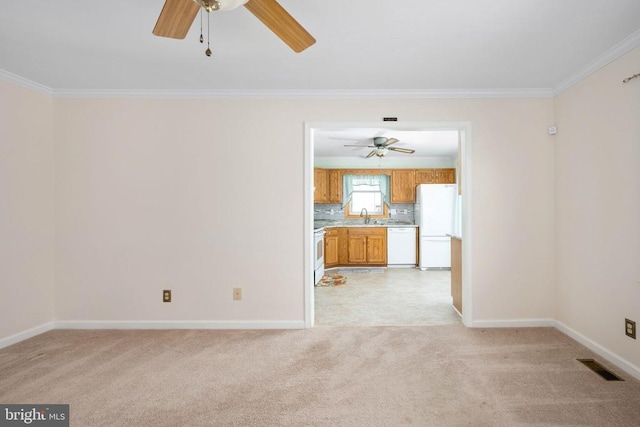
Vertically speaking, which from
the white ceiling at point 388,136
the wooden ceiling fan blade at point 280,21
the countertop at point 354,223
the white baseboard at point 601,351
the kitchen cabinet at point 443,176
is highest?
the white ceiling at point 388,136

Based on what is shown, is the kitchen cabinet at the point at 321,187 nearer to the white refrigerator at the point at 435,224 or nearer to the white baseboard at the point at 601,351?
the white refrigerator at the point at 435,224

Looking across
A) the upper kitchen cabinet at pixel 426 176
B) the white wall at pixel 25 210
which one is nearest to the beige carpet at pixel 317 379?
the white wall at pixel 25 210

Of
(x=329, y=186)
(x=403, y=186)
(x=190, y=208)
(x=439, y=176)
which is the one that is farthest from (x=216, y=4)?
(x=439, y=176)

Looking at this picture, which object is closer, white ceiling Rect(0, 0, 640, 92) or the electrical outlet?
white ceiling Rect(0, 0, 640, 92)

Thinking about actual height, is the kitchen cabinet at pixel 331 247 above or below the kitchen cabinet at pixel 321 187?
below

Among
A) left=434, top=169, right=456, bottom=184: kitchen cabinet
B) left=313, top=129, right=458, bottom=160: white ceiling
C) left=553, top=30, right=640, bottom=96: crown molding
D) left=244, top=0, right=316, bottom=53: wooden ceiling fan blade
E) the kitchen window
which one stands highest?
left=313, top=129, right=458, bottom=160: white ceiling

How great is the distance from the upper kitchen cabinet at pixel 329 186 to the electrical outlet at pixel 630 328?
201 inches

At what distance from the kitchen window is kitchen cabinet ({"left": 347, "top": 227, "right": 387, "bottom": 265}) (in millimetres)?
687

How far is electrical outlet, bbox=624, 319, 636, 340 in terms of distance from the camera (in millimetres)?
2230

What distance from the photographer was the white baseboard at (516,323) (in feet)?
10.2

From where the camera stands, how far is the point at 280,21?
1.57 metres

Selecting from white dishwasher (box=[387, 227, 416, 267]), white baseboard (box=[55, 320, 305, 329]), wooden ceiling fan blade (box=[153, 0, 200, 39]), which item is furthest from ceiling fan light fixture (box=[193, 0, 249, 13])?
white dishwasher (box=[387, 227, 416, 267])

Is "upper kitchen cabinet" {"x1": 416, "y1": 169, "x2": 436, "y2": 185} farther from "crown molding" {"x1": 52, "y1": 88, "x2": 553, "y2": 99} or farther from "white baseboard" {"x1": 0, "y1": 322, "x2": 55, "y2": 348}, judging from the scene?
"white baseboard" {"x1": 0, "y1": 322, "x2": 55, "y2": 348}

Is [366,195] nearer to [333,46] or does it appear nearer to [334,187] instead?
[334,187]
